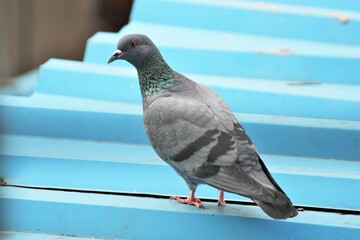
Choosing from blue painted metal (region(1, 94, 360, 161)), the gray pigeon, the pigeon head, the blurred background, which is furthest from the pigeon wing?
the blurred background

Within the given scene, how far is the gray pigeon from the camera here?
4012mm

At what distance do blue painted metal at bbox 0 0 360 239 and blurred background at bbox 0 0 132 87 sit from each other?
4299mm

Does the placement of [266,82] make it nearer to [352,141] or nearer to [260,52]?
[260,52]

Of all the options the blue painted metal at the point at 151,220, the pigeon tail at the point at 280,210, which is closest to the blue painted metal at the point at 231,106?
the blue painted metal at the point at 151,220

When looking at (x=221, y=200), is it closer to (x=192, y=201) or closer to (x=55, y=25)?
(x=192, y=201)

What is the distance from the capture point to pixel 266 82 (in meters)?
5.47

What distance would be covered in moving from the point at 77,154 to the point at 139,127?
456mm

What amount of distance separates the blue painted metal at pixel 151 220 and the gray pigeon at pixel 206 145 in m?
0.15

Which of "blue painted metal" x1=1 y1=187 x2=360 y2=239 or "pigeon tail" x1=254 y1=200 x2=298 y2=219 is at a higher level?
"pigeon tail" x1=254 y1=200 x2=298 y2=219

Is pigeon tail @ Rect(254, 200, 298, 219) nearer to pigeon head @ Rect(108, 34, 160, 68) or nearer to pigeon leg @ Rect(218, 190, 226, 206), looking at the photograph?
pigeon leg @ Rect(218, 190, 226, 206)

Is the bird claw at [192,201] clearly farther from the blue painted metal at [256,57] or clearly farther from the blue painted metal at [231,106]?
the blue painted metal at [256,57]

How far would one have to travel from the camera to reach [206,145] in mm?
4168

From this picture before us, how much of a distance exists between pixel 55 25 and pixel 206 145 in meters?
6.99

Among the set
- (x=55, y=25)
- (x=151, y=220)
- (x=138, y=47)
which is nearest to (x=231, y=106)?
(x=138, y=47)
